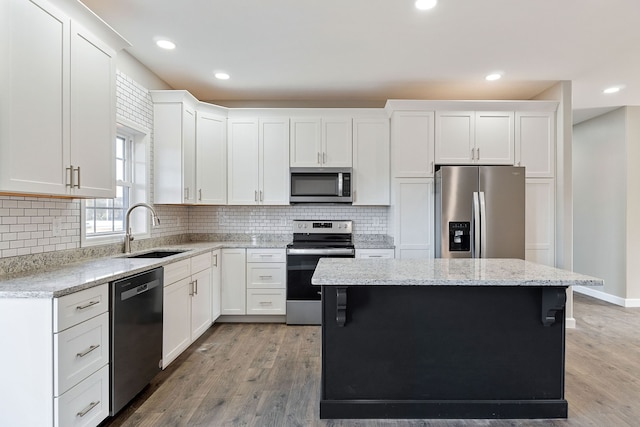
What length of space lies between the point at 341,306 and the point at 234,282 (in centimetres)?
217

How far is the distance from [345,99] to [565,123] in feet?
8.30

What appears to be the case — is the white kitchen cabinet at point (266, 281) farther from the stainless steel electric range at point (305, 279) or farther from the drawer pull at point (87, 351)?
the drawer pull at point (87, 351)

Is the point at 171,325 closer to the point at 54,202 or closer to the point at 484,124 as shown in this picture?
the point at 54,202

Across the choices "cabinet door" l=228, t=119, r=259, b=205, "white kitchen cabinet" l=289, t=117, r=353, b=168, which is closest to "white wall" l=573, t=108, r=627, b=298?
"white kitchen cabinet" l=289, t=117, r=353, b=168

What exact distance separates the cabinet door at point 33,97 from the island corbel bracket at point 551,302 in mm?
2938

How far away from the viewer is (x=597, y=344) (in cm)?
327

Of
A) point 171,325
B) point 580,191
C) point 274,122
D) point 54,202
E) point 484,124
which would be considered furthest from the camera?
point 580,191

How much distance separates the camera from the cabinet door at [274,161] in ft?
13.2

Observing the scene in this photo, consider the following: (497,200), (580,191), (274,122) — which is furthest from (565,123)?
(274,122)

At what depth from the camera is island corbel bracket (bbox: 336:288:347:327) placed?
1946mm

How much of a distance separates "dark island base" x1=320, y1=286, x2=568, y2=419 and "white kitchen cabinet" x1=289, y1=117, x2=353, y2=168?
224cm

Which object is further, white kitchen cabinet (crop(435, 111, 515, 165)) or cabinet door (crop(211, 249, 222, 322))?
white kitchen cabinet (crop(435, 111, 515, 165))

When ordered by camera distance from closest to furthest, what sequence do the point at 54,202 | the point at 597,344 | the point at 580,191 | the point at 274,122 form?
the point at 54,202
the point at 597,344
the point at 274,122
the point at 580,191

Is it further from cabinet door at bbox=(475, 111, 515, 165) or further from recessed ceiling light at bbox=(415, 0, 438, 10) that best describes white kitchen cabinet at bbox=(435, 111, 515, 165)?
recessed ceiling light at bbox=(415, 0, 438, 10)
